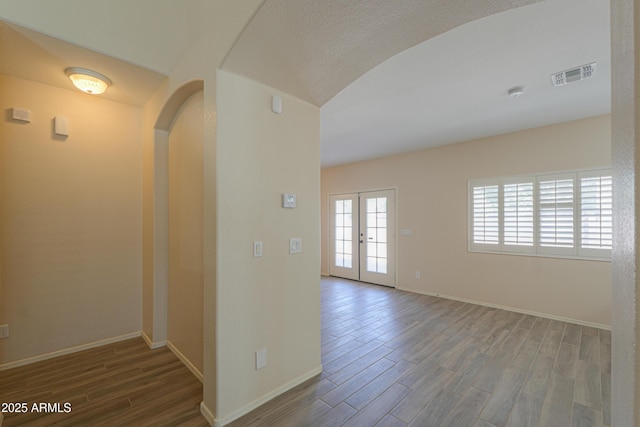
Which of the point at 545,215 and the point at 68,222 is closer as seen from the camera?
the point at 68,222

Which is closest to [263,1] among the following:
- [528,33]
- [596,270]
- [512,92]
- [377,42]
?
[377,42]

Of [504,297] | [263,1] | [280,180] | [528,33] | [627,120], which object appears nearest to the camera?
[627,120]

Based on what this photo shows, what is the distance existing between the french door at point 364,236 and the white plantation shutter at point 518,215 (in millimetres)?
1948

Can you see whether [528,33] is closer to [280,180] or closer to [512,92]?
[512,92]

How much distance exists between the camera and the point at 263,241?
203 centimetres

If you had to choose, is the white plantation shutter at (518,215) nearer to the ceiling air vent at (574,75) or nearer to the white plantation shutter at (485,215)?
the white plantation shutter at (485,215)

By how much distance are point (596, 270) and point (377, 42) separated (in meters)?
4.06

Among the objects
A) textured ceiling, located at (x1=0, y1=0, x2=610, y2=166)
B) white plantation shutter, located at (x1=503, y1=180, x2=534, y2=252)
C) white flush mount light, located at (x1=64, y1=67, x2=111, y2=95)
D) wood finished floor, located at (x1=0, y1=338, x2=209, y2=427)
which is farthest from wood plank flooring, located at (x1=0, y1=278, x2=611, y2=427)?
white flush mount light, located at (x1=64, y1=67, x2=111, y2=95)

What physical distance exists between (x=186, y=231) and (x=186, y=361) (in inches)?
48.2

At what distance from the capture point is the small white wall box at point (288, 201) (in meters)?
2.15

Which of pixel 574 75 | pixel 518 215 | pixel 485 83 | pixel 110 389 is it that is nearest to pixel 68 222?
pixel 110 389

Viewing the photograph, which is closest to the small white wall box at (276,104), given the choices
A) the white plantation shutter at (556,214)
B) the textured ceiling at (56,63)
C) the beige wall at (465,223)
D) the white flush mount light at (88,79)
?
the textured ceiling at (56,63)

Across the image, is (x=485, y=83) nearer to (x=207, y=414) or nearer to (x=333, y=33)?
(x=333, y=33)

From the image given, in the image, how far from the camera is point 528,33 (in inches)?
75.4
